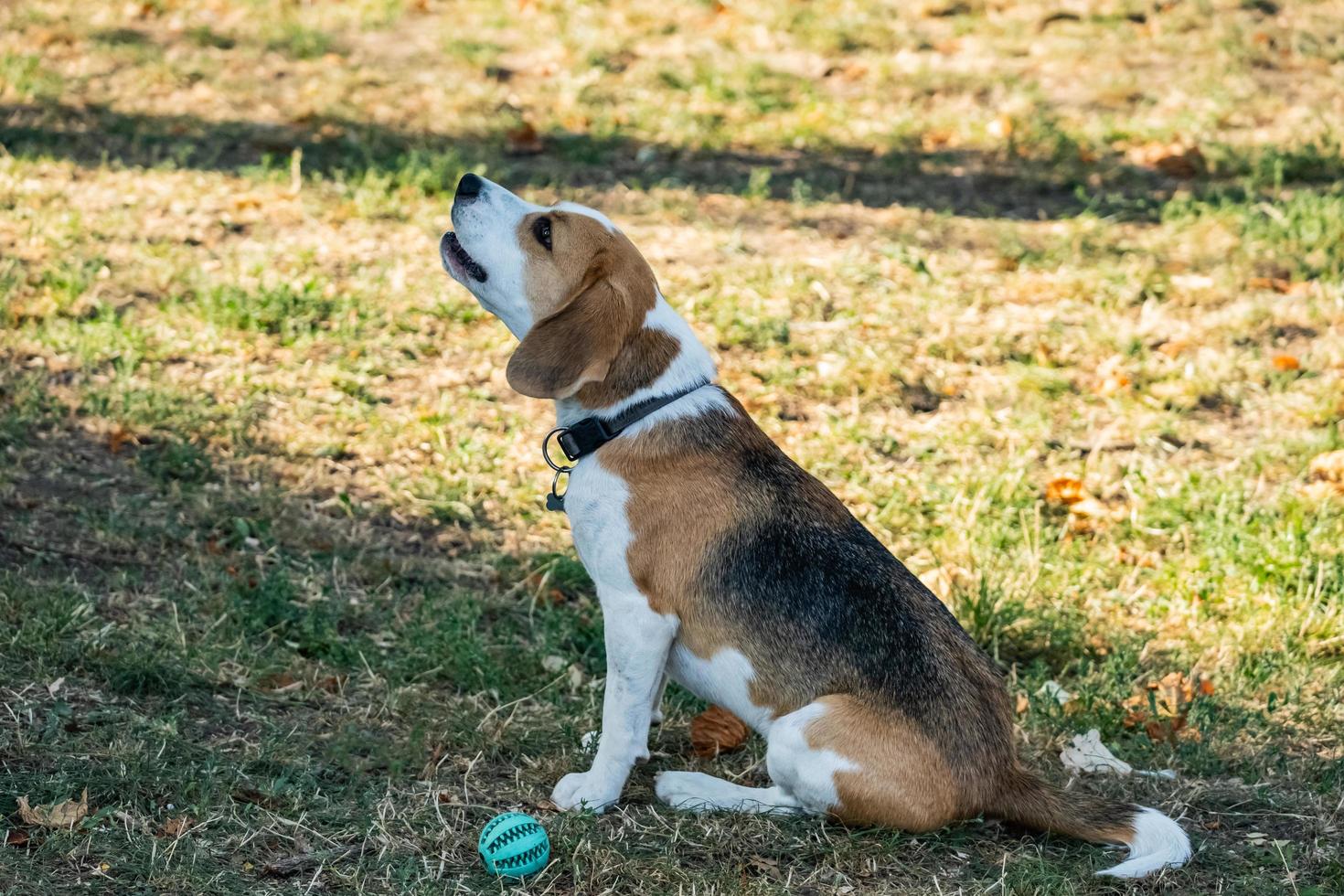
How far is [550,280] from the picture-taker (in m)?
4.20

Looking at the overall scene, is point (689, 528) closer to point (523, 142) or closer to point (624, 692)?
point (624, 692)

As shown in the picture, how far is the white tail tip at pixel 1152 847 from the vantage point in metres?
3.76

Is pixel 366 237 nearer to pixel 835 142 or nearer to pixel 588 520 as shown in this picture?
pixel 835 142

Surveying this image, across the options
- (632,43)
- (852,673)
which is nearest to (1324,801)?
(852,673)

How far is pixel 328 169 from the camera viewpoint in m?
8.68

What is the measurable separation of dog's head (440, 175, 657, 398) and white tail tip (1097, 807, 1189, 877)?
6.26 ft

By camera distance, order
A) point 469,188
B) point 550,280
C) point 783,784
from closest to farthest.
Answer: point 783,784 < point 550,280 < point 469,188

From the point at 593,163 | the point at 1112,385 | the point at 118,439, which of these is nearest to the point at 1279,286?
the point at 1112,385

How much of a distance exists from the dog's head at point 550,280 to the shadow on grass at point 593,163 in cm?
424

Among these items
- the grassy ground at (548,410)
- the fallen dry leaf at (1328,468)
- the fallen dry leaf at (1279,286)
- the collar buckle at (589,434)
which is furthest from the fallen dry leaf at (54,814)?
the fallen dry leaf at (1279,286)

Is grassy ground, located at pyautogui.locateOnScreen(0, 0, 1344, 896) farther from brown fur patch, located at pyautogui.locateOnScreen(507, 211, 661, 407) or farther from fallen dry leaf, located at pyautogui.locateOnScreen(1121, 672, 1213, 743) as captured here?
brown fur patch, located at pyautogui.locateOnScreen(507, 211, 661, 407)

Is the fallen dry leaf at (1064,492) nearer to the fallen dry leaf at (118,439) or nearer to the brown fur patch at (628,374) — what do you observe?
the brown fur patch at (628,374)

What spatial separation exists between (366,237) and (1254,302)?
4.77 metres

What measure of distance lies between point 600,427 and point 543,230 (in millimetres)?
635
